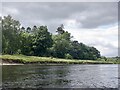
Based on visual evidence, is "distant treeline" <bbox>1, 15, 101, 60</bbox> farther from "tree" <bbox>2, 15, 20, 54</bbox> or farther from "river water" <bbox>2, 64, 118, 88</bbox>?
"river water" <bbox>2, 64, 118, 88</bbox>

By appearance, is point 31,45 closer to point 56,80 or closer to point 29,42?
point 29,42

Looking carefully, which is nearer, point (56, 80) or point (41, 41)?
point (56, 80)

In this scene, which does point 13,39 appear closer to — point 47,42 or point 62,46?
point 47,42

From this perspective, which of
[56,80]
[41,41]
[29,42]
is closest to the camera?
[56,80]

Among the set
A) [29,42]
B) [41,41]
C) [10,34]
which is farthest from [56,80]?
[41,41]

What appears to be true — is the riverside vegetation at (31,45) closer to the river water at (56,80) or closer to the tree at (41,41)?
the tree at (41,41)

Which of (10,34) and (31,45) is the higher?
(10,34)

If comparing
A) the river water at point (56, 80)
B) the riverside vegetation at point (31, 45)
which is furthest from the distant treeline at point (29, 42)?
the river water at point (56, 80)

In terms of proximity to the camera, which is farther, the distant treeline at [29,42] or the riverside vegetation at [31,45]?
the distant treeline at [29,42]

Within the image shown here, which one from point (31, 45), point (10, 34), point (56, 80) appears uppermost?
point (10, 34)

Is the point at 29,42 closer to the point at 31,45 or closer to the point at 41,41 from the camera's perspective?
the point at 31,45

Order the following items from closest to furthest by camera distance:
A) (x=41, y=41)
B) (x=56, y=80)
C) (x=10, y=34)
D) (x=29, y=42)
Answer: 1. (x=56, y=80)
2. (x=10, y=34)
3. (x=29, y=42)
4. (x=41, y=41)

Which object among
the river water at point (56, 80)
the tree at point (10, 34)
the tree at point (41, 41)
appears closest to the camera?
the river water at point (56, 80)

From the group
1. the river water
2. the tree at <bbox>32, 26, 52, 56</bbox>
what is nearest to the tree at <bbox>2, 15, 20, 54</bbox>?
the tree at <bbox>32, 26, 52, 56</bbox>
